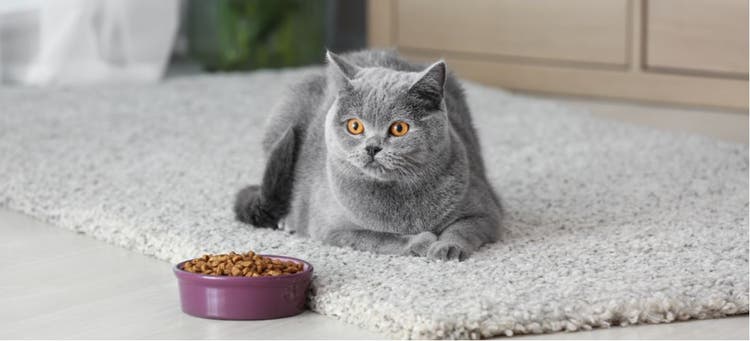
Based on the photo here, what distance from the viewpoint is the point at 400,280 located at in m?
1.62

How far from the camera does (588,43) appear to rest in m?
3.28

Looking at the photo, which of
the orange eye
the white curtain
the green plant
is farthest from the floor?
the green plant

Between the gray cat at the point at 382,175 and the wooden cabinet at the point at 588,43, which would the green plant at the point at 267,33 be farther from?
the gray cat at the point at 382,175

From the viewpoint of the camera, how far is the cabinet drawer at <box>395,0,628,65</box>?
10.6ft

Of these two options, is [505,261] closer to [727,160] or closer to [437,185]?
[437,185]

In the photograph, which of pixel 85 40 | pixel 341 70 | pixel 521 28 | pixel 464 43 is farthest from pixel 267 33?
pixel 341 70

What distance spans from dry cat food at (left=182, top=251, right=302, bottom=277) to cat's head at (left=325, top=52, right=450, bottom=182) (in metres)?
0.23

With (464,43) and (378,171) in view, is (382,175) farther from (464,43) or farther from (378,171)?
(464,43)

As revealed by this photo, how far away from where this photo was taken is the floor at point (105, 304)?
150cm

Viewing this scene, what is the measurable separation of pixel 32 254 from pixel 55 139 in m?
0.93

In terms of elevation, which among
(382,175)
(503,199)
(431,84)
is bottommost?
(503,199)

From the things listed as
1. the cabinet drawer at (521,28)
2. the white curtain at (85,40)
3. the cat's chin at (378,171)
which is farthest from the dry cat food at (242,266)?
the white curtain at (85,40)

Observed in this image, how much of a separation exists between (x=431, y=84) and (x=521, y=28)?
5.80 feet

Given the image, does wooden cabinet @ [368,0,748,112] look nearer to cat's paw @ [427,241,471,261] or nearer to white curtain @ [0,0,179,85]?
white curtain @ [0,0,179,85]
